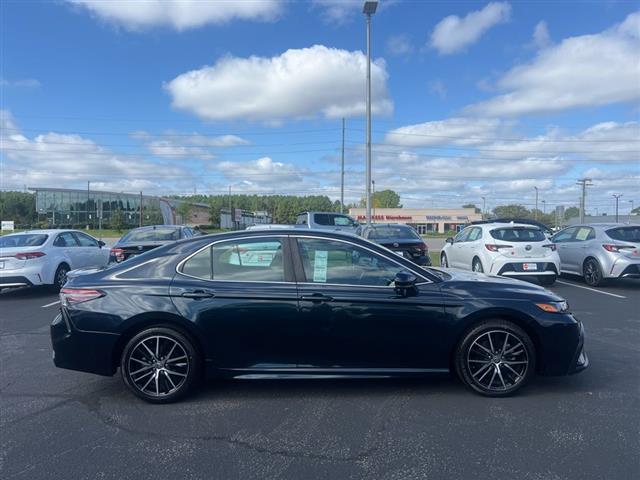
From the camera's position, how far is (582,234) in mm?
12016

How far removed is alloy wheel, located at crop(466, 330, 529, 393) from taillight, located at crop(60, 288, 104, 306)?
3.42 m

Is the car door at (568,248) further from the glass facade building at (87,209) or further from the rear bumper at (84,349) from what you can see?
the glass facade building at (87,209)

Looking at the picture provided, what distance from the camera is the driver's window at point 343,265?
4.34m

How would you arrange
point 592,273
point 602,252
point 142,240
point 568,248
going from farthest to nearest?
1. point 568,248
2. point 142,240
3. point 592,273
4. point 602,252

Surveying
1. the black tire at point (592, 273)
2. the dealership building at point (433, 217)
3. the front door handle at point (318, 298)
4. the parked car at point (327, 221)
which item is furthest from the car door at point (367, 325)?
the dealership building at point (433, 217)

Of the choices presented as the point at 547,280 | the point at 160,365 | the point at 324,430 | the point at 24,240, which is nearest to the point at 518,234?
the point at 547,280

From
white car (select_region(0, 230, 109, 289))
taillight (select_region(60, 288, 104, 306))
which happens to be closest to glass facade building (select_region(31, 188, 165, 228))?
white car (select_region(0, 230, 109, 289))

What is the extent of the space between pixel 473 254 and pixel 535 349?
7.19m

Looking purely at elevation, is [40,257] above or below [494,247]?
below

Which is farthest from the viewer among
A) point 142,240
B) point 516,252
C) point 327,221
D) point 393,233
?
point 327,221

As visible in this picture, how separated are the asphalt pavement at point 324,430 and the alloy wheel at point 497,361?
18 centimetres

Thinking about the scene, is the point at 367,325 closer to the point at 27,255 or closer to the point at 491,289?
the point at 491,289

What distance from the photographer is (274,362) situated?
4.27m

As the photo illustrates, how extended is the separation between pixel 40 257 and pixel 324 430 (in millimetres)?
8896
